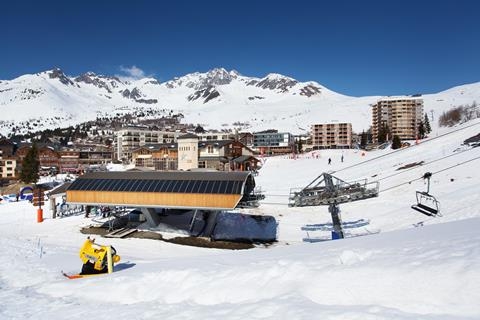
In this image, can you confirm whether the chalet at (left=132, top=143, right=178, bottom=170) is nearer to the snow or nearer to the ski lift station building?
the ski lift station building

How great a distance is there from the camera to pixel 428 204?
103ft

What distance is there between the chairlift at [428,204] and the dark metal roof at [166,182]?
39.6ft

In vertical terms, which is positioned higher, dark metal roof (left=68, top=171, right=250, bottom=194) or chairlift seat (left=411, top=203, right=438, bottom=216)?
dark metal roof (left=68, top=171, right=250, bottom=194)

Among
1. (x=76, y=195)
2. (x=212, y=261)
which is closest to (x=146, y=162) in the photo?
(x=76, y=195)

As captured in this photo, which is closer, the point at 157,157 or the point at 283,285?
the point at 283,285

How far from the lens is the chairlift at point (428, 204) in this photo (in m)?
26.0

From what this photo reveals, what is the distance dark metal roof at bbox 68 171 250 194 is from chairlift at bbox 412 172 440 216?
39.6ft

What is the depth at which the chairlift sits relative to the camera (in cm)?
2595

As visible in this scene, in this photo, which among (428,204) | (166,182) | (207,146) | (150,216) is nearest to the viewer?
(428,204)

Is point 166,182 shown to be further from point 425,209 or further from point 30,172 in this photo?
point 30,172

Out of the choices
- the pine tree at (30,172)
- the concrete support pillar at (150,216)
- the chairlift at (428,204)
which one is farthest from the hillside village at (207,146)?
the chairlift at (428,204)

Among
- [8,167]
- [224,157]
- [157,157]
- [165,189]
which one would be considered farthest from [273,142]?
[165,189]

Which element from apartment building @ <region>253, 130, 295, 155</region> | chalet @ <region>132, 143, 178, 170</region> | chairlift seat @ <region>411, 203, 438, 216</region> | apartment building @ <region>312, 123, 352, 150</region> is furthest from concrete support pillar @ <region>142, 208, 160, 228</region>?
apartment building @ <region>312, 123, 352, 150</region>

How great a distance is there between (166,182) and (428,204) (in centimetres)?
2069
